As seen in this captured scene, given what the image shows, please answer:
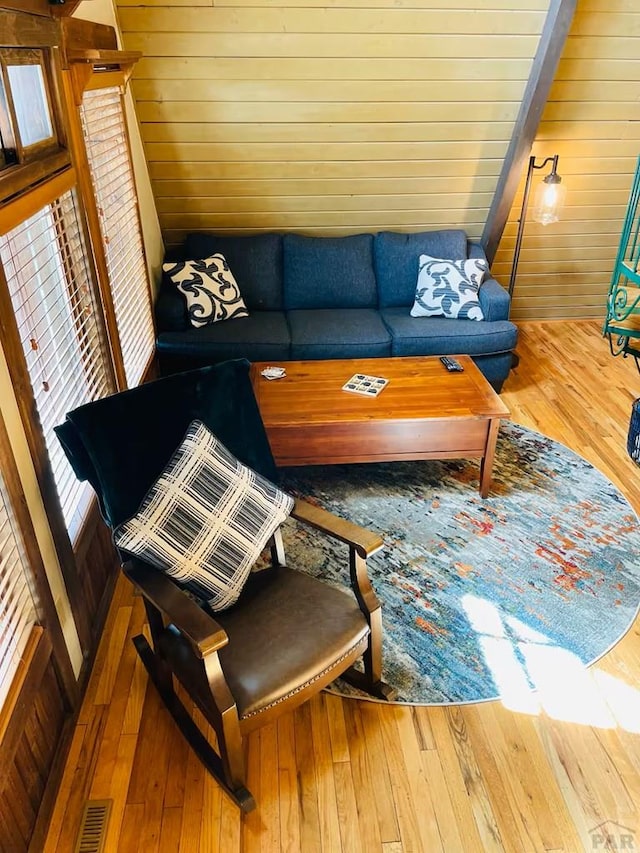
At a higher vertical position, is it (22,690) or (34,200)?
(34,200)

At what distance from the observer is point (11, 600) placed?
5.08 ft

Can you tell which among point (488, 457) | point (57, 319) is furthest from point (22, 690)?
point (488, 457)

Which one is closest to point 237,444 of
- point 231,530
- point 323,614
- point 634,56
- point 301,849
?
point 231,530

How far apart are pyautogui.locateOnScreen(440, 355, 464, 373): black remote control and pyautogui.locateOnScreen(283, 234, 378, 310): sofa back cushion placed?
0.95m

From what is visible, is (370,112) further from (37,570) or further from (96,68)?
(37,570)

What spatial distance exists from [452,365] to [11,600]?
7.37 ft

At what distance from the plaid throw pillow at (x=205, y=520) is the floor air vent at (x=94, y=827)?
0.59 meters

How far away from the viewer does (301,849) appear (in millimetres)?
1596

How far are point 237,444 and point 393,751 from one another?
1.02 metres

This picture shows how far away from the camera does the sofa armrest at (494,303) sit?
365 centimetres

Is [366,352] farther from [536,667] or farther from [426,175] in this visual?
[536,667]

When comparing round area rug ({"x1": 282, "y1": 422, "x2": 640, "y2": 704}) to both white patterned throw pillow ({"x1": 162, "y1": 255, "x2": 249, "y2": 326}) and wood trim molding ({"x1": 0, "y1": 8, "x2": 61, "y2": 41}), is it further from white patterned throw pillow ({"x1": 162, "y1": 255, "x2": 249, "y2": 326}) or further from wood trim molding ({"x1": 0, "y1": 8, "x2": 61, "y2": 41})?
wood trim molding ({"x1": 0, "y1": 8, "x2": 61, "y2": 41})

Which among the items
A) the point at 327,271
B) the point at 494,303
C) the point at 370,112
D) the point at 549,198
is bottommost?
the point at 494,303

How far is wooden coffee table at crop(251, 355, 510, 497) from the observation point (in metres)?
2.71
